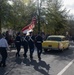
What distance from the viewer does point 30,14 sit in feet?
119

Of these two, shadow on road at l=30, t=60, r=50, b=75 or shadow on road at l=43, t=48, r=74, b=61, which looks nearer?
shadow on road at l=30, t=60, r=50, b=75

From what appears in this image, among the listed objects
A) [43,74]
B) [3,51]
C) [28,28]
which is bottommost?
[43,74]

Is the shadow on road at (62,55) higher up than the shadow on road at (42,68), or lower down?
lower down

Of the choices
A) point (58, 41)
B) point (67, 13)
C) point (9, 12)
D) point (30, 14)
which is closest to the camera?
point (58, 41)

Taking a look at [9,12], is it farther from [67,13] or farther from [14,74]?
[67,13]

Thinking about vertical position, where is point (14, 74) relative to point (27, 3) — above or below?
below

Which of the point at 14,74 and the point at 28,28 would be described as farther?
the point at 28,28

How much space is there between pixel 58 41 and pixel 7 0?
28.2 feet

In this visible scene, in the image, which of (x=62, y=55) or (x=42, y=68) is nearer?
(x=42, y=68)

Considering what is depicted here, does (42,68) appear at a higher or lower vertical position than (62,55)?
higher

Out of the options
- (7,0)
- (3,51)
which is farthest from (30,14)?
(3,51)

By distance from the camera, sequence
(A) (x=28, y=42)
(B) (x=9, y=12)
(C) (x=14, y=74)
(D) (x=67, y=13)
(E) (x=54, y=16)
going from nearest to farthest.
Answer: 1. (C) (x=14, y=74)
2. (A) (x=28, y=42)
3. (B) (x=9, y=12)
4. (E) (x=54, y=16)
5. (D) (x=67, y=13)

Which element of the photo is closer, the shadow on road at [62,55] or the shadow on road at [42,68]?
the shadow on road at [42,68]

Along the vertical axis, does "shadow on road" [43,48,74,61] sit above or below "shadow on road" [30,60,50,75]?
below
